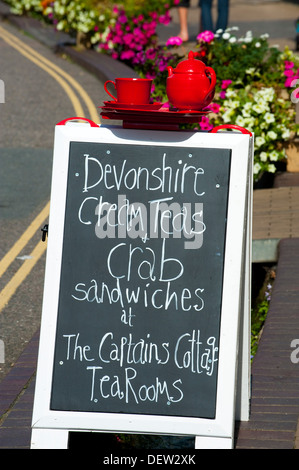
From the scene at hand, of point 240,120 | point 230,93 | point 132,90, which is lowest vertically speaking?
point 240,120

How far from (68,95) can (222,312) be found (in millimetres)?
9605

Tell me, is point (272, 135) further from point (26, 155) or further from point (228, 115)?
point (26, 155)

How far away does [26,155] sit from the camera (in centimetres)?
1046

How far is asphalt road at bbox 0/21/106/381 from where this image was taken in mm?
6500

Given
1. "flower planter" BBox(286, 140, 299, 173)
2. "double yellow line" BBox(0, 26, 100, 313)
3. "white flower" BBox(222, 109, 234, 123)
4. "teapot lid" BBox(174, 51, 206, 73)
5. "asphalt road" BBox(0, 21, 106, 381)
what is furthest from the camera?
"flower planter" BBox(286, 140, 299, 173)

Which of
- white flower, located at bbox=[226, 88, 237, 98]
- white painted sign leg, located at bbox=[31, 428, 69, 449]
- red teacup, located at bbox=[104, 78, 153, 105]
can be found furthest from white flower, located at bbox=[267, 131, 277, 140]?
white painted sign leg, located at bbox=[31, 428, 69, 449]

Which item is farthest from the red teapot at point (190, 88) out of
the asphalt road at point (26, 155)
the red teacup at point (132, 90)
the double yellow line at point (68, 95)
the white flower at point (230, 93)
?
the white flower at point (230, 93)

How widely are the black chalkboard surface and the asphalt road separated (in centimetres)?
151

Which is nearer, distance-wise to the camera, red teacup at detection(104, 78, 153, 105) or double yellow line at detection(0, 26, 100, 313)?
red teacup at detection(104, 78, 153, 105)

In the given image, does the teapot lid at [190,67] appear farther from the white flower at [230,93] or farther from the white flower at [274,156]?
the white flower at [230,93]

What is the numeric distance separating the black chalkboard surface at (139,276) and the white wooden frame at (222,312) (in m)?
0.03

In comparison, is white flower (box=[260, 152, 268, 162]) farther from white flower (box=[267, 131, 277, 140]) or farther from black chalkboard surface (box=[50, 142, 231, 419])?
black chalkboard surface (box=[50, 142, 231, 419])

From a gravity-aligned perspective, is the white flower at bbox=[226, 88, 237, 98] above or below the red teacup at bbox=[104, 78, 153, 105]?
below

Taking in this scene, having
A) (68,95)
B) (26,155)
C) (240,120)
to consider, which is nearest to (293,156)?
(240,120)
